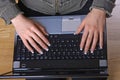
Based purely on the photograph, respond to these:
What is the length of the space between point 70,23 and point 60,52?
0.11 meters

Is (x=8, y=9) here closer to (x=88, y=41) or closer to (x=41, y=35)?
(x=41, y=35)

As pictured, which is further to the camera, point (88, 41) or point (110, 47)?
point (110, 47)

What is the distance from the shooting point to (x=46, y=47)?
75 cm

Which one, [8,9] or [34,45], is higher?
[8,9]

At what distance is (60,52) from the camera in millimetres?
748

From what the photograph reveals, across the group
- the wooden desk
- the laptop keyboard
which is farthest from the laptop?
the wooden desk

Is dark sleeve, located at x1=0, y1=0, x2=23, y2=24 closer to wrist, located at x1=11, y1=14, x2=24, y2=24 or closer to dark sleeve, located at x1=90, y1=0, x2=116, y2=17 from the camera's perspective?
wrist, located at x1=11, y1=14, x2=24, y2=24

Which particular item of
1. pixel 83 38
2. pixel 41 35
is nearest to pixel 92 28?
pixel 83 38

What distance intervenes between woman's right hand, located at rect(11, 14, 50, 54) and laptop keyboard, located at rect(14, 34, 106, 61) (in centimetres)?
1

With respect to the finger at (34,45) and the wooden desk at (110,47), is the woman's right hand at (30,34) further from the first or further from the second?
the wooden desk at (110,47)

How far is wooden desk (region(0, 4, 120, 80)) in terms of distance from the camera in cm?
91

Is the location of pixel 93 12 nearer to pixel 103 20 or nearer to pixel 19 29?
pixel 103 20

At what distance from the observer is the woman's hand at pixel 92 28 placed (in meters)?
0.75

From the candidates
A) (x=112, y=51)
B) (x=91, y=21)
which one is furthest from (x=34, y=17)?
Answer: (x=112, y=51)
